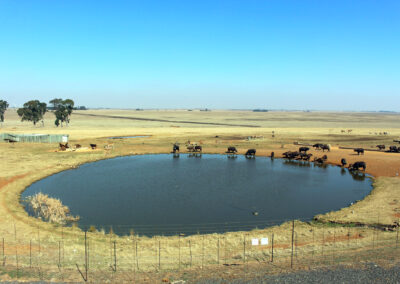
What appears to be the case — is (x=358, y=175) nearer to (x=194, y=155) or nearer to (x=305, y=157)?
(x=305, y=157)

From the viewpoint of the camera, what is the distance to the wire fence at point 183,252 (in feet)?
55.6

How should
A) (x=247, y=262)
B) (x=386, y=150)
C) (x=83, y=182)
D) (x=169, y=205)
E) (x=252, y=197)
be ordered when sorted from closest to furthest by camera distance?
(x=247, y=262)
(x=169, y=205)
(x=252, y=197)
(x=83, y=182)
(x=386, y=150)

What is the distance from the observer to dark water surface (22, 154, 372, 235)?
26547mm

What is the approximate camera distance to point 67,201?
104ft

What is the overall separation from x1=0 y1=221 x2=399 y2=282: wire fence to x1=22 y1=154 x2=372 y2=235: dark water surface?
2.94 m

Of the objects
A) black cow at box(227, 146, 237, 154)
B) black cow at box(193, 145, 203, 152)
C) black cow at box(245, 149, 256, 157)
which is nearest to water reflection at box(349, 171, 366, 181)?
black cow at box(245, 149, 256, 157)

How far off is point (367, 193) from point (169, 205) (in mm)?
22036

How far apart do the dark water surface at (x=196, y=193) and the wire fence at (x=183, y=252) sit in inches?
116

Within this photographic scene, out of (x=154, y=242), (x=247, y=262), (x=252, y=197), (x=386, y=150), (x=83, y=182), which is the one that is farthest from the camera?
(x=386, y=150)

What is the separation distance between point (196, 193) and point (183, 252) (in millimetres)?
14916

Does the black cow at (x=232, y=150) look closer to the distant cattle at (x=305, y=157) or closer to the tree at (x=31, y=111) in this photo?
the distant cattle at (x=305, y=157)

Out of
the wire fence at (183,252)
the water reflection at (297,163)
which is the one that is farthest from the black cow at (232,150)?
the wire fence at (183,252)

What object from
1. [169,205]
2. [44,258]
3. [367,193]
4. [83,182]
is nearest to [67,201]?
[83,182]

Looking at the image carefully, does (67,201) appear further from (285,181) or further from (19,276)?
(285,181)
